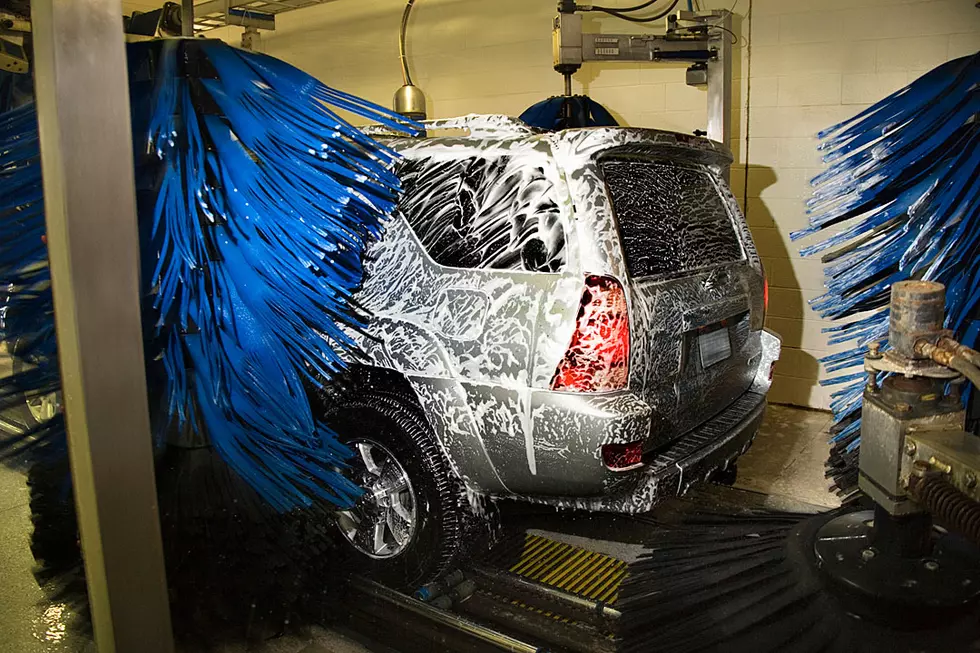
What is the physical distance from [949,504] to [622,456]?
1442mm

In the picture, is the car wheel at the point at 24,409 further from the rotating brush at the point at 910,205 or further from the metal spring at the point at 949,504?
the rotating brush at the point at 910,205

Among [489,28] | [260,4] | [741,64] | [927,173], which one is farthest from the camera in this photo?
[489,28]

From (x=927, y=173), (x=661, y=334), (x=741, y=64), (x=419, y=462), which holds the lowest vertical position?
(x=419, y=462)

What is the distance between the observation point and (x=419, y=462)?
2900mm

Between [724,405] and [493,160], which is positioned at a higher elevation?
[493,160]

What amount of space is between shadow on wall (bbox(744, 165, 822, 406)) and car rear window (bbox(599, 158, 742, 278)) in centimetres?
223

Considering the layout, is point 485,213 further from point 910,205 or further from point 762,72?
point 762,72

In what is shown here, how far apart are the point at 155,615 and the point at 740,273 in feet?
9.31

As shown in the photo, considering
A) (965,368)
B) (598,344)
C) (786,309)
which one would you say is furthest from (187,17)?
(786,309)

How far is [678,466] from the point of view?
2.85 meters

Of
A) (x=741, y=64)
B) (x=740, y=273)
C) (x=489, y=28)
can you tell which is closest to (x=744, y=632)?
(x=740, y=273)

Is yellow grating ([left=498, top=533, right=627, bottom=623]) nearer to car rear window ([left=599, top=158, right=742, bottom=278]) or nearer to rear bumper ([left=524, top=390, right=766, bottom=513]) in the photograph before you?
rear bumper ([left=524, top=390, right=766, bottom=513])

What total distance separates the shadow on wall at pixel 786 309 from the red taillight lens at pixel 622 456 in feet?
11.0

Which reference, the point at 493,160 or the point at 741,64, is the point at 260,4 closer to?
the point at 741,64
